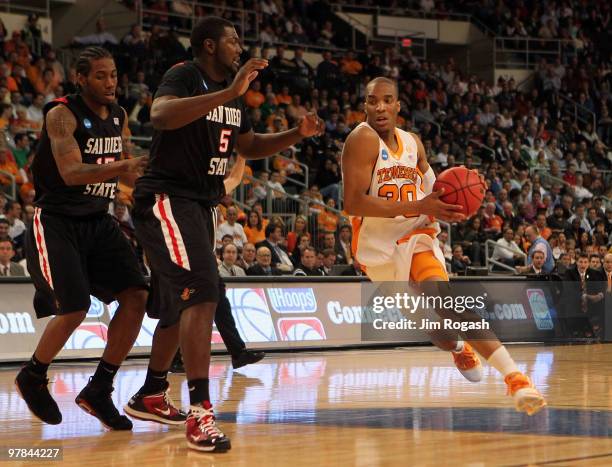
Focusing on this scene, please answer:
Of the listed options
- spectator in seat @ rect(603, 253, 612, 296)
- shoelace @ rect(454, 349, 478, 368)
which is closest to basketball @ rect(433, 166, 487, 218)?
shoelace @ rect(454, 349, 478, 368)

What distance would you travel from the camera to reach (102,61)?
19.6 ft

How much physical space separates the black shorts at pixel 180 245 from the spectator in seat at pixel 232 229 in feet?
28.7

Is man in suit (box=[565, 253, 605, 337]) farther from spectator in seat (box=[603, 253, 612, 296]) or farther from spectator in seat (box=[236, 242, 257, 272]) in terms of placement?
spectator in seat (box=[236, 242, 257, 272])

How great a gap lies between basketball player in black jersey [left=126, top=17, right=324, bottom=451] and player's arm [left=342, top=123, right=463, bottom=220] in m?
0.65

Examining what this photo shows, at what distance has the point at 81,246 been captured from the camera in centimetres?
Answer: 589

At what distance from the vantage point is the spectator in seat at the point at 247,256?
44.5 feet

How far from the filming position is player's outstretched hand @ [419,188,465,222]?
5844 millimetres

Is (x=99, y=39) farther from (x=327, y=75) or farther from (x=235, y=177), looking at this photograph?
(x=235, y=177)

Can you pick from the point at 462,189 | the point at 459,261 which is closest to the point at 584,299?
the point at 459,261

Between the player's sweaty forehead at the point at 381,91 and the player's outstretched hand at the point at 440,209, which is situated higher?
the player's sweaty forehead at the point at 381,91

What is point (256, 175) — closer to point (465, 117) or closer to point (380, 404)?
point (465, 117)

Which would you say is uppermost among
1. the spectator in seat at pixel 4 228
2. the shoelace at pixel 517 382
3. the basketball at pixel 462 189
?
the basketball at pixel 462 189

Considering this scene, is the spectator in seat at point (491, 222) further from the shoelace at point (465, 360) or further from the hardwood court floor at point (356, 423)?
the shoelace at point (465, 360)

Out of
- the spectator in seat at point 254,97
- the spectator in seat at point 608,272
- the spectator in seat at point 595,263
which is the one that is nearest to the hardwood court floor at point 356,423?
the spectator in seat at point 608,272
